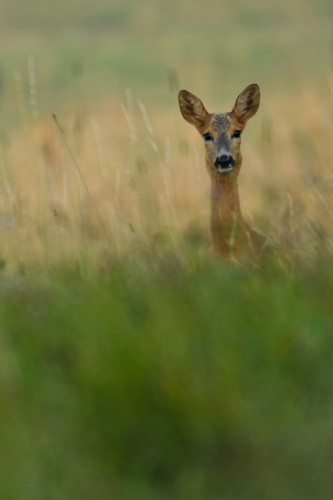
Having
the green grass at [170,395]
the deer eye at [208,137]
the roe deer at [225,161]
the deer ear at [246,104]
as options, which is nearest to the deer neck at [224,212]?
the roe deer at [225,161]

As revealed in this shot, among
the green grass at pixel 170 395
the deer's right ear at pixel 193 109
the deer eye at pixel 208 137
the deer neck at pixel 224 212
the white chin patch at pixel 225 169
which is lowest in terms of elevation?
the green grass at pixel 170 395

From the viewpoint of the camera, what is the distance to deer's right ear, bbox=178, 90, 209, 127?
7.52 meters

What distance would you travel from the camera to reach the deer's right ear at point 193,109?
7516 mm

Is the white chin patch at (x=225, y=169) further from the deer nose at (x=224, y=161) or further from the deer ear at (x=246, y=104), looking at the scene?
the deer ear at (x=246, y=104)

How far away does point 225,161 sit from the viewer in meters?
6.98

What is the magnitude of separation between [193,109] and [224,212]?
1014 millimetres

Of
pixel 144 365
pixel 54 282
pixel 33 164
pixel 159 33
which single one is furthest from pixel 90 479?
pixel 159 33

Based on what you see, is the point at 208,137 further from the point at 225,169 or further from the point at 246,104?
the point at 225,169

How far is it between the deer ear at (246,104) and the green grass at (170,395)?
3094 mm

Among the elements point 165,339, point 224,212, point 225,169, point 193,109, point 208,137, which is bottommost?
point 165,339

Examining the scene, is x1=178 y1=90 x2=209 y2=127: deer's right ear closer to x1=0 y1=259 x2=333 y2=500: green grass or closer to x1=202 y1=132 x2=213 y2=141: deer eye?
x1=202 y1=132 x2=213 y2=141: deer eye

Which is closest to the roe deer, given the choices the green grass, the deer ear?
the deer ear

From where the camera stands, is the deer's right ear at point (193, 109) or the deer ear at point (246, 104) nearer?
the deer ear at point (246, 104)

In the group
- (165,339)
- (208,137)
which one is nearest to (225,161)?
(208,137)
